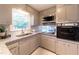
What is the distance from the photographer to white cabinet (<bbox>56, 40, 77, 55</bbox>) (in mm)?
2479

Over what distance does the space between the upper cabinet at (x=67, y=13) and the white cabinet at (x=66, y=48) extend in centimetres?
60

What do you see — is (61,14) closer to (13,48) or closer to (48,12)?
(48,12)

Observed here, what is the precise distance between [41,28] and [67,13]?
218 centimetres

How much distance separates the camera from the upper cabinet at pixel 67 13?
2.55 meters

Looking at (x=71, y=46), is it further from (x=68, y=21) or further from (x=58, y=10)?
(x=58, y=10)

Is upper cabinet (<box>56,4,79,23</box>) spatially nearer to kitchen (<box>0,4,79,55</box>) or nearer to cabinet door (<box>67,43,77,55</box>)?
kitchen (<box>0,4,79,55</box>)

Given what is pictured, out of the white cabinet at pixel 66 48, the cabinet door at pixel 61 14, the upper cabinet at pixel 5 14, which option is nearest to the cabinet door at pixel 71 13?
the cabinet door at pixel 61 14

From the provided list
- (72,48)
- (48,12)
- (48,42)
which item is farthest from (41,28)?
(72,48)

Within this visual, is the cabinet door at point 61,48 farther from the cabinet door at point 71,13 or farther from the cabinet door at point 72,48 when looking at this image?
the cabinet door at point 71,13

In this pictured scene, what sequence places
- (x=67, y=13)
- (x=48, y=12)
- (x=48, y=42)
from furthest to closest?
(x=48, y=12) → (x=48, y=42) → (x=67, y=13)

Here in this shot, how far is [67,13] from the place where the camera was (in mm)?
2762
